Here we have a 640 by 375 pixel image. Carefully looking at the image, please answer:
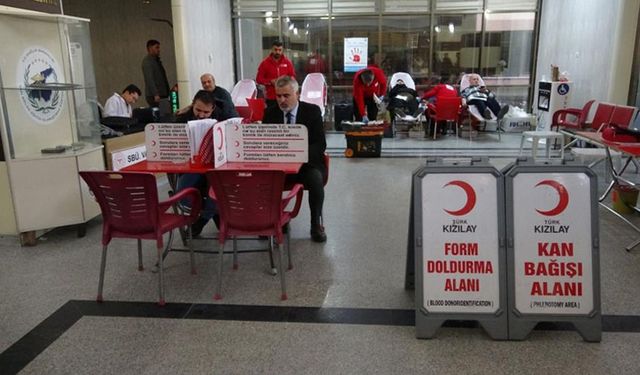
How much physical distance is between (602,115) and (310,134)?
4.51 metres

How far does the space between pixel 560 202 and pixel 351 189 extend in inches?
132

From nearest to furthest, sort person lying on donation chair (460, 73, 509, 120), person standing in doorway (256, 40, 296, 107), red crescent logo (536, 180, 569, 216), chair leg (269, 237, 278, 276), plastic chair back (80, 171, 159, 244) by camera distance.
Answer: red crescent logo (536, 180, 569, 216) < plastic chair back (80, 171, 159, 244) < chair leg (269, 237, 278, 276) < person standing in doorway (256, 40, 296, 107) < person lying on donation chair (460, 73, 509, 120)

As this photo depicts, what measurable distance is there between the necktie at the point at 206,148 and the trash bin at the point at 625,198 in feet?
12.6

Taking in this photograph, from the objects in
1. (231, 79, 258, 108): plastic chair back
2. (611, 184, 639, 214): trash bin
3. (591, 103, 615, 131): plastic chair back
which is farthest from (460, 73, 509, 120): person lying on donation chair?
(611, 184, 639, 214): trash bin

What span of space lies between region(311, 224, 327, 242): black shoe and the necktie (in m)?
1.05

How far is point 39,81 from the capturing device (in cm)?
421

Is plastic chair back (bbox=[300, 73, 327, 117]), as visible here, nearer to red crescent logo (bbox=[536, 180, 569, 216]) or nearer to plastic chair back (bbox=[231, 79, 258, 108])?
plastic chair back (bbox=[231, 79, 258, 108])

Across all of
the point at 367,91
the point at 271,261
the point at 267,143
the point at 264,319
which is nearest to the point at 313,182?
the point at 267,143

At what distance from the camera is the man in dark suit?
4020 mm

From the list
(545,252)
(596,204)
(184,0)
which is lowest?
(545,252)

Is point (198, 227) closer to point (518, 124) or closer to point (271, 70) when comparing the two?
point (271, 70)

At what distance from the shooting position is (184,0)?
780cm

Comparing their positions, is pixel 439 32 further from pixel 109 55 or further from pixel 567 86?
pixel 109 55

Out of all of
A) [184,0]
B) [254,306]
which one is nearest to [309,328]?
[254,306]
